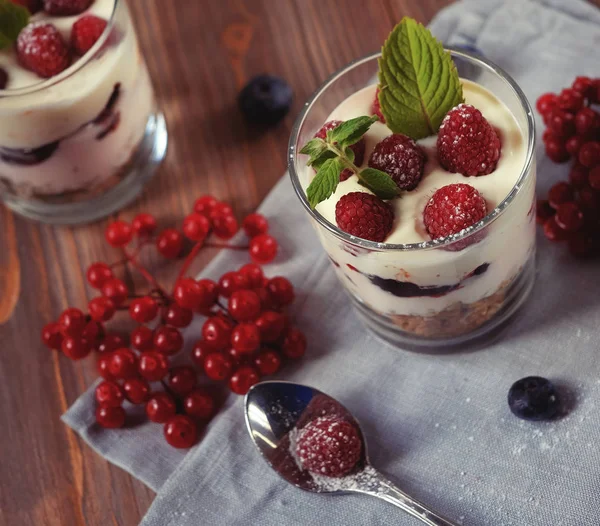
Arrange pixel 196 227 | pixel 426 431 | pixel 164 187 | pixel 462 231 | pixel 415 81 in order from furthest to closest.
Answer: pixel 164 187 < pixel 196 227 < pixel 426 431 < pixel 415 81 < pixel 462 231

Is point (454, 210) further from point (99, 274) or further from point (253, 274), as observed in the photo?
point (99, 274)

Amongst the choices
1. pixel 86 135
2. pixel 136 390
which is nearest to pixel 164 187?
pixel 86 135

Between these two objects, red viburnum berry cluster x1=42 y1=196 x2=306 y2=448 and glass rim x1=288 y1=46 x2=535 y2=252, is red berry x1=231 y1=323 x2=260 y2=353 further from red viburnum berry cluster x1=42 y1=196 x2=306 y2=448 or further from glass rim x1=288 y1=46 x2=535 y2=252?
glass rim x1=288 y1=46 x2=535 y2=252

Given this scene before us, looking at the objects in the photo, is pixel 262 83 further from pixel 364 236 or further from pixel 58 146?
pixel 364 236

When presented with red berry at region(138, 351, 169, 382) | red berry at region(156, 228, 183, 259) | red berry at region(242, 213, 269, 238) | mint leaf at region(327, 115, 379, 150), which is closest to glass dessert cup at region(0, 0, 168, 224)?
red berry at region(156, 228, 183, 259)

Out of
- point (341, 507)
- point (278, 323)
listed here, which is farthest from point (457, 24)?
point (341, 507)

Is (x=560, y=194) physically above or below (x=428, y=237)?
below
